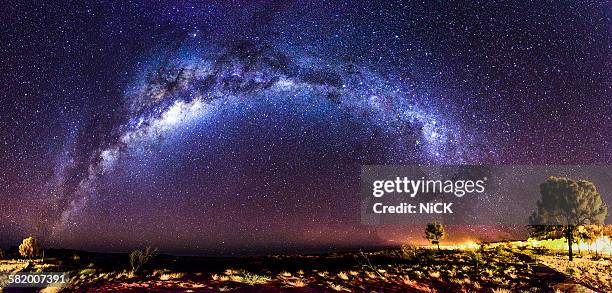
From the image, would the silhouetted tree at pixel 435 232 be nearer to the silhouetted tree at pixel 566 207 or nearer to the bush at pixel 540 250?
the bush at pixel 540 250

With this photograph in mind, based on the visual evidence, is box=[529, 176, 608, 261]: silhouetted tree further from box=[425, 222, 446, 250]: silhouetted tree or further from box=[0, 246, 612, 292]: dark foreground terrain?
box=[425, 222, 446, 250]: silhouetted tree

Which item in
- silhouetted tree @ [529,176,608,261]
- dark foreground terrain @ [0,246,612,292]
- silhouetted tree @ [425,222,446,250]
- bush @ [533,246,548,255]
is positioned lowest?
dark foreground terrain @ [0,246,612,292]

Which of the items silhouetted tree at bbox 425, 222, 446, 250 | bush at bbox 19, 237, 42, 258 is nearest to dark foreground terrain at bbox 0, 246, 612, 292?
bush at bbox 19, 237, 42, 258

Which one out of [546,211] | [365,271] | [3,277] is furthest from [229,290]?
[546,211]

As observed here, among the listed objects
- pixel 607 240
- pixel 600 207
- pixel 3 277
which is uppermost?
pixel 600 207

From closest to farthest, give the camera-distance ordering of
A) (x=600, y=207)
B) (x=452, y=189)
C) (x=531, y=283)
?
(x=531, y=283) < (x=452, y=189) < (x=600, y=207)

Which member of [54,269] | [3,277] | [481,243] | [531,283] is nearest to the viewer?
[3,277]

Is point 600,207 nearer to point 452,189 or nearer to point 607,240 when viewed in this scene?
point 607,240
